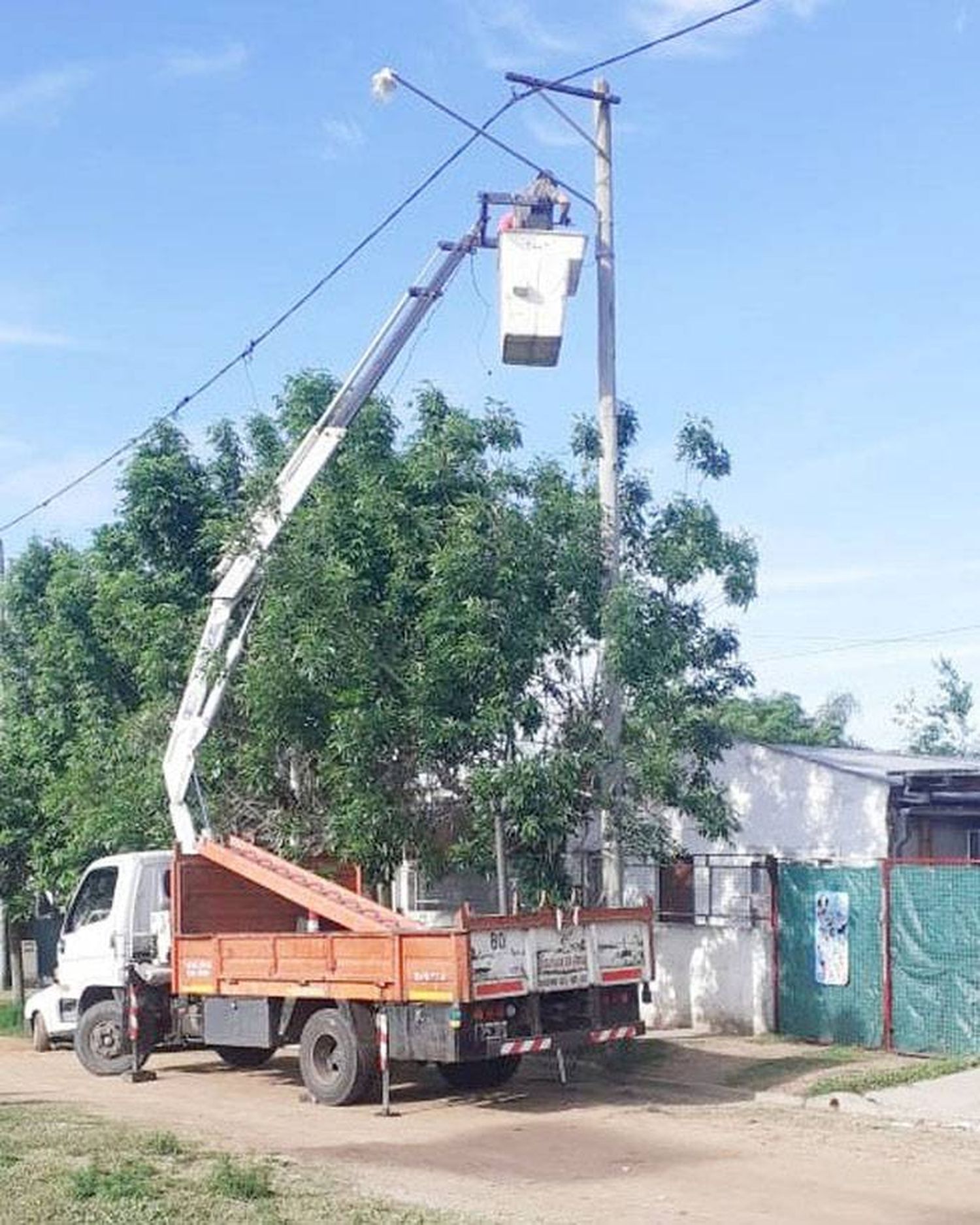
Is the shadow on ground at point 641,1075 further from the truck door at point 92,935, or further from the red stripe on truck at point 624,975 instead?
the truck door at point 92,935

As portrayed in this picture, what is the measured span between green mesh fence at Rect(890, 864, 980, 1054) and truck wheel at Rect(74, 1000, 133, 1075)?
8.13 m

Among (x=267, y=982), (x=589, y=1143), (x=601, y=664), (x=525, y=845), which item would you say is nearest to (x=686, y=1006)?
(x=525, y=845)

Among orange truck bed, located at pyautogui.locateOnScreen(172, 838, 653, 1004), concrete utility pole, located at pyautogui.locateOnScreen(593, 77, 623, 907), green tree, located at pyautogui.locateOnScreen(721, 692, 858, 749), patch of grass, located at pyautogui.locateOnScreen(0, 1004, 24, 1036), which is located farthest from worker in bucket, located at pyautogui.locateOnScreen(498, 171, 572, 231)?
green tree, located at pyautogui.locateOnScreen(721, 692, 858, 749)

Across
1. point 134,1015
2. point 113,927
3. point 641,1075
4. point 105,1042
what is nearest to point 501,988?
point 641,1075

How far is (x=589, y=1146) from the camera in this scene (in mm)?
13273

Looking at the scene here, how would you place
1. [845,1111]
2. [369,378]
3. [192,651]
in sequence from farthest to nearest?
[192,651]
[369,378]
[845,1111]

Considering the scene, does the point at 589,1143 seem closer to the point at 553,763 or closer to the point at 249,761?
the point at 553,763

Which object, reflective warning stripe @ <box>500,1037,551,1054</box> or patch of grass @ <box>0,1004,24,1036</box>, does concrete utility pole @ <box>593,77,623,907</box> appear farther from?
patch of grass @ <box>0,1004,24,1036</box>

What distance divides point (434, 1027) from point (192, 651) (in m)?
7.81

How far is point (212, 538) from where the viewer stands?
70.2 ft

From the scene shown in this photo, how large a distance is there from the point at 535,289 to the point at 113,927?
8236 millimetres

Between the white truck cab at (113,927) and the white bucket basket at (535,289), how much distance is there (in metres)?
6.77

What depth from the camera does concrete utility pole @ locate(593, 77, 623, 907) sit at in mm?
18125

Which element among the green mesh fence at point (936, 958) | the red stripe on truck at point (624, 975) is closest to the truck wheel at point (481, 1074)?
the red stripe on truck at point (624, 975)
